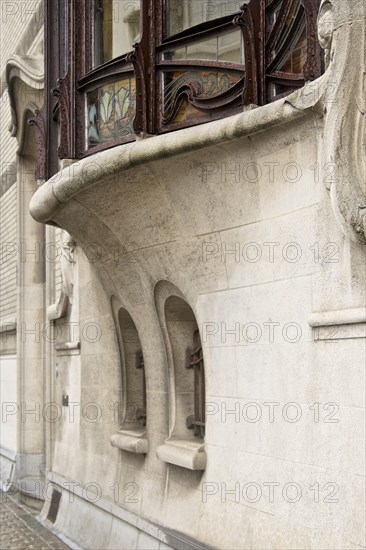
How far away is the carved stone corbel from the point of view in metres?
7.49

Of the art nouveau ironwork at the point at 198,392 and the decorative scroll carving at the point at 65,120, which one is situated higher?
the decorative scroll carving at the point at 65,120

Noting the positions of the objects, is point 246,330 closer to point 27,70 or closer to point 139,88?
point 139,88

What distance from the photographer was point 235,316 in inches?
372

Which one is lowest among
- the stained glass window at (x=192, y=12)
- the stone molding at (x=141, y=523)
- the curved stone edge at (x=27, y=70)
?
the stone molding at (x=141, y=523)

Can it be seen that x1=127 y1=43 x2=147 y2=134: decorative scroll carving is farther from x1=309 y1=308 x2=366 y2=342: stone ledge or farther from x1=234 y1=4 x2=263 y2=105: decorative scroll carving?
x1=309 y1=308 x2=366 y2=342: stone ledge

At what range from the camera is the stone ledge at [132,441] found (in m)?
11.7

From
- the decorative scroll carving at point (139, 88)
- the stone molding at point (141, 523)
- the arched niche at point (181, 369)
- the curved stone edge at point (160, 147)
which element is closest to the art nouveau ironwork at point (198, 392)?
the arched niche at point (181, 369)

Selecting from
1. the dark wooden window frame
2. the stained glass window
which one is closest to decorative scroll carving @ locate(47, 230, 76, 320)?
the dark wooden window frame

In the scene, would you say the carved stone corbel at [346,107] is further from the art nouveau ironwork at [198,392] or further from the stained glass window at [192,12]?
the art nouveau ironwork at [198,392]

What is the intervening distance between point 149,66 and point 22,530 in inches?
290

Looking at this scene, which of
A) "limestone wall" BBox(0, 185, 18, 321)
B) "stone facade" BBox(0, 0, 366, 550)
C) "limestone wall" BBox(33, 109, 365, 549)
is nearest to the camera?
"stone facade" BBox(0, 0, 366, 550)

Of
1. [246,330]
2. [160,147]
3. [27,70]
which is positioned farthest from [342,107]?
[27,70]

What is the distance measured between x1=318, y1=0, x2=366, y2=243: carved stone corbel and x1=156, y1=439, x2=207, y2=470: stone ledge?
3298 mm

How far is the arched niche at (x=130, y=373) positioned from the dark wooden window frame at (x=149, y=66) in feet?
6.19
